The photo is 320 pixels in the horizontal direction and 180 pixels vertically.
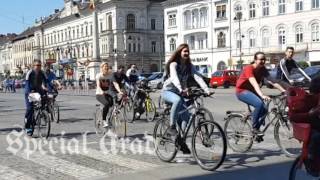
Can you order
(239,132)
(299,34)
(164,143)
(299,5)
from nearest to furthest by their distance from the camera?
1. (164,143)
2. (239,132)
3. (299,5)
4. (299,34)

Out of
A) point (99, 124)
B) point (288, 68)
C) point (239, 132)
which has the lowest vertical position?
point (99, 124)

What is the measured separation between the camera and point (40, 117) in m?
13.0

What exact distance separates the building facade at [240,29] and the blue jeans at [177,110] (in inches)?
2119

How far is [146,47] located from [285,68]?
91.6 m

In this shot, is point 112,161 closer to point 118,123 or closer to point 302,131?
point 118,123

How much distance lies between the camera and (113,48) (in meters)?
101

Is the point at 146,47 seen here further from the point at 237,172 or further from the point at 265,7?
the point at 237,172

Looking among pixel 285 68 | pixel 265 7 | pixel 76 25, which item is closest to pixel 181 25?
pixel 265 7

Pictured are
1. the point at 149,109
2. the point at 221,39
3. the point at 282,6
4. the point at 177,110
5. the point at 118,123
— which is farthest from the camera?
the point at 221,39

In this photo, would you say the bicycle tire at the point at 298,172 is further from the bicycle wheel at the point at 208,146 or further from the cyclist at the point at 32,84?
the cyclist at the point at 32,84

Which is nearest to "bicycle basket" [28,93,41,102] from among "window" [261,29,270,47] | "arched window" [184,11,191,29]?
"window" [261,29,270,47]

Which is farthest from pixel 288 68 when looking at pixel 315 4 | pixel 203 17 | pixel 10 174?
pixel 203 17

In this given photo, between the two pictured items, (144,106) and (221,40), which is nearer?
(144,106)

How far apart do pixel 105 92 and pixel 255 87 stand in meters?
4.50
